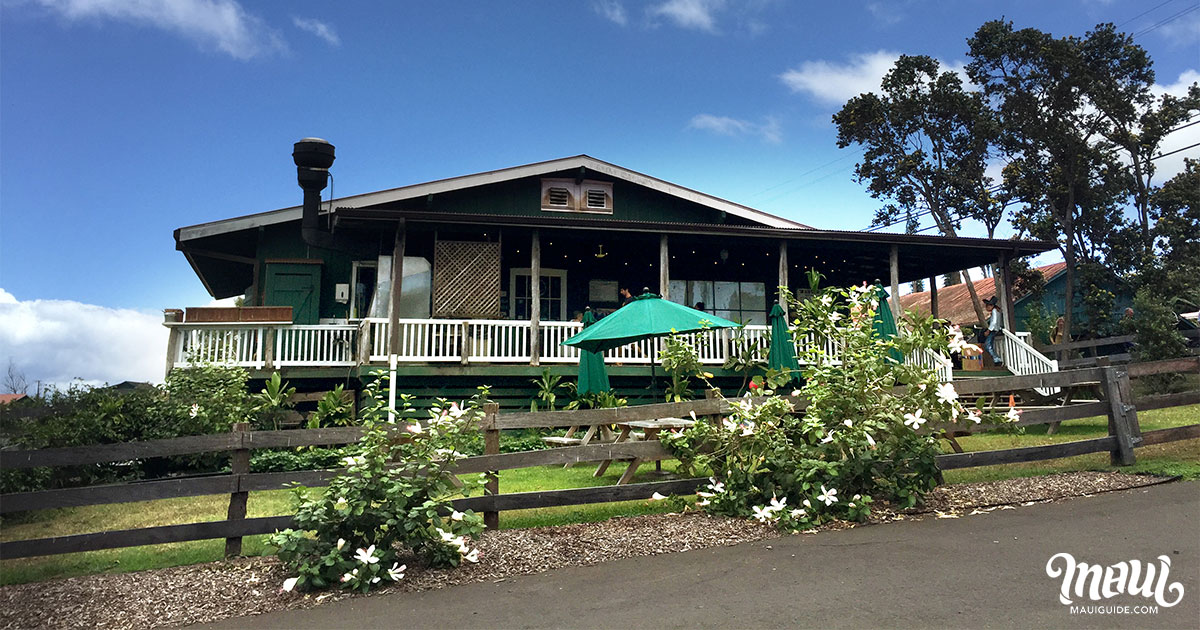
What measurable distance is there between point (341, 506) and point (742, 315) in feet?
46.5

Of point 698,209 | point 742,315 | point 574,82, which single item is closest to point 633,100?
point 574,82

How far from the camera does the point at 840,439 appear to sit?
5.64 meters

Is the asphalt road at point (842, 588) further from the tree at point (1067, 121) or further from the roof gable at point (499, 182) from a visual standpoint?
the tree at point (1067, 121)

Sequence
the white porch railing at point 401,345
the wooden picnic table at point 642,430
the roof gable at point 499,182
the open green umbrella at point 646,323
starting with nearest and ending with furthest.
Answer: the wooden picnic table at point 642,430 < the open green umbrella at point 646,323 < the white porch railing at point 401,345 < the roof gable at point 499,182

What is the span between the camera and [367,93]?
1288 cm

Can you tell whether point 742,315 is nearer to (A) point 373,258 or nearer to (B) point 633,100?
(B) point 633,100

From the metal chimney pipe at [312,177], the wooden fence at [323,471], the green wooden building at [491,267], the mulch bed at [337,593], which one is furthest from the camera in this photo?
the metal chimney pipe at [312,177]

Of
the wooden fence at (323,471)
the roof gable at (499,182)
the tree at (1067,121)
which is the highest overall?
the tree at (1067,121)

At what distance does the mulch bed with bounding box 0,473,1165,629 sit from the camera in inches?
157

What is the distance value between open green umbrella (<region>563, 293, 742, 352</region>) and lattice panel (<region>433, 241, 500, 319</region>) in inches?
194

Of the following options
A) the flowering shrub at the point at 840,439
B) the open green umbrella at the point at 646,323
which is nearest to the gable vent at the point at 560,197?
the open green umbrella at the point at 646,323

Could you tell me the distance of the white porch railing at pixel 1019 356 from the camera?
44.1ft

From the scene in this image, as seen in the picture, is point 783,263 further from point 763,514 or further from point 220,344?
point 220,344
